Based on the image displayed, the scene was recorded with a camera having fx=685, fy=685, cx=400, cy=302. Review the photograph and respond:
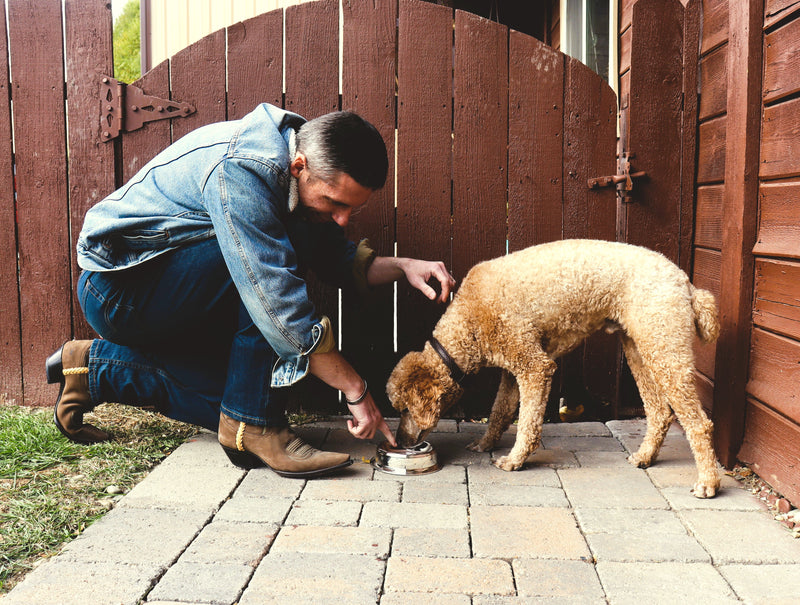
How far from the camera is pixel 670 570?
6.41 ft

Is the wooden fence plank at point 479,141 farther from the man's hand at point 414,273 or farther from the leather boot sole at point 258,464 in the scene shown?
the leather boot sole at point 258,464

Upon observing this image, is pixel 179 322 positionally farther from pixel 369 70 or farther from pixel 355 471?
pixel 369 70

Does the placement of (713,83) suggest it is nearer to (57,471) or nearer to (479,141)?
(479,141)

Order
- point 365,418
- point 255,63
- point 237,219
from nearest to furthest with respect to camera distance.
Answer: point 237,219, point 365,418, point 255,63

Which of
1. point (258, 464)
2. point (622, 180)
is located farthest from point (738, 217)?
point (258, 464)

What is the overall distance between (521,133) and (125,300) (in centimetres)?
207

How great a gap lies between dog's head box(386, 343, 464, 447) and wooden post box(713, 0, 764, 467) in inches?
44.7

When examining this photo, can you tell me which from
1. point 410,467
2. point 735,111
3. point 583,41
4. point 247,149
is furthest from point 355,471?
point 583,41

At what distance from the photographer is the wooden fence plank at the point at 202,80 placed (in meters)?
3.51

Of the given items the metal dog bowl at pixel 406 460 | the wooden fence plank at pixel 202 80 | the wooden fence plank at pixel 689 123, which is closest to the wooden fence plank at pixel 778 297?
the wooden fence plank at pixel 689 123

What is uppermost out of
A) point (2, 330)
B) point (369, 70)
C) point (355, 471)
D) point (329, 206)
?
point (369, 70)

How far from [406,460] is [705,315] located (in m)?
1.31

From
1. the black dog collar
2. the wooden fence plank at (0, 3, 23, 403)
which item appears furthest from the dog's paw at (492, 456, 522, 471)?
the wooden fence plank at (0, 3, 23, 403)

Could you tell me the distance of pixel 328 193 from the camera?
8.45ft
